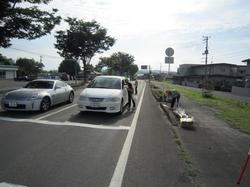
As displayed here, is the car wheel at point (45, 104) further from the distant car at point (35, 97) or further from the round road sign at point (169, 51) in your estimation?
the round road sign at point (169, 51)

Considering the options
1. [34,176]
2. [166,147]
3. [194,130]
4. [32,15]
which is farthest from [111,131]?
[32,15]

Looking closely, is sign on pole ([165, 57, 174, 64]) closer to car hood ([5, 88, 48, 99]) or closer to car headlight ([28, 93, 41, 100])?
car hood ([5, 88, 48, 99])

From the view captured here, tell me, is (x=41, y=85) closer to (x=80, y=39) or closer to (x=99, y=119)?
(x=99, y=119)

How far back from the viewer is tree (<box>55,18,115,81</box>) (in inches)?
1387

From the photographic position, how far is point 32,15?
77.1 feet

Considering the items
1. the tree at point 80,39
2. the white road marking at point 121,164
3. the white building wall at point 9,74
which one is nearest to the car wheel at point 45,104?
the white road marking at point 121,164

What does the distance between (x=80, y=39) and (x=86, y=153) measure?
104ft

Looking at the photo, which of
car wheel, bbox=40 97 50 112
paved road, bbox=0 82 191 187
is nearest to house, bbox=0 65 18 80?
car wheel, bbox=40 97 50 112

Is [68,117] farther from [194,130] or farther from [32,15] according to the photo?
[32,15]

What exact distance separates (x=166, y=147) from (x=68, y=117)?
4.61 metres

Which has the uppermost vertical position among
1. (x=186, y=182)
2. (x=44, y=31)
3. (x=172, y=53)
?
(x=44, y=31)

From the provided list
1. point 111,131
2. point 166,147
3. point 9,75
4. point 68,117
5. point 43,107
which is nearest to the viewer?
point 166,147

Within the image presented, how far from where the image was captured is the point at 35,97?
9758 mm

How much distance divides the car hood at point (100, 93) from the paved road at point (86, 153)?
143 cm
